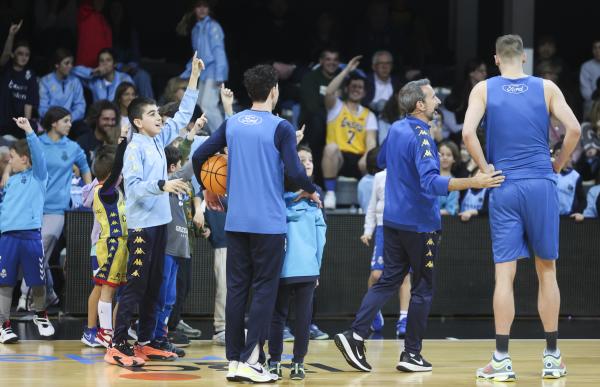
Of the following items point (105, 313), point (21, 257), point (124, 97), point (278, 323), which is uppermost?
point (124, 97)

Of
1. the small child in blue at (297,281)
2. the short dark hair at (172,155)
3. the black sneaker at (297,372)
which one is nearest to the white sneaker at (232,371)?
the small child in blue at (297,281)

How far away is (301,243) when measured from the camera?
23.1 ft

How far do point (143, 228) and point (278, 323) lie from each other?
3.94 feet

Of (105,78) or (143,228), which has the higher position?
(105,78)

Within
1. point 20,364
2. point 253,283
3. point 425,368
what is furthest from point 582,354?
point 20,364

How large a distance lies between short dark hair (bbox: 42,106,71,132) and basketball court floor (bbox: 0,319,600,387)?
1828mm

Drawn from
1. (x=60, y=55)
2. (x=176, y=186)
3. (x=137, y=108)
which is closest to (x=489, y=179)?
(x=176, y=186)

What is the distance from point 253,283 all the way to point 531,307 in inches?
203

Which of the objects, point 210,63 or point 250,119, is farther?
point 210,63

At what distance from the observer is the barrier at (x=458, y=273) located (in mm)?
10867

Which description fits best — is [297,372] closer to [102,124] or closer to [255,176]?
[255,176]

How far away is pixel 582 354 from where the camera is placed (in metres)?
8.33

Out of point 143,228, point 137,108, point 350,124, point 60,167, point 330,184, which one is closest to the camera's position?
point 143,228

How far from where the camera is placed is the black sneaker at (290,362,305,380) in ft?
22.7
